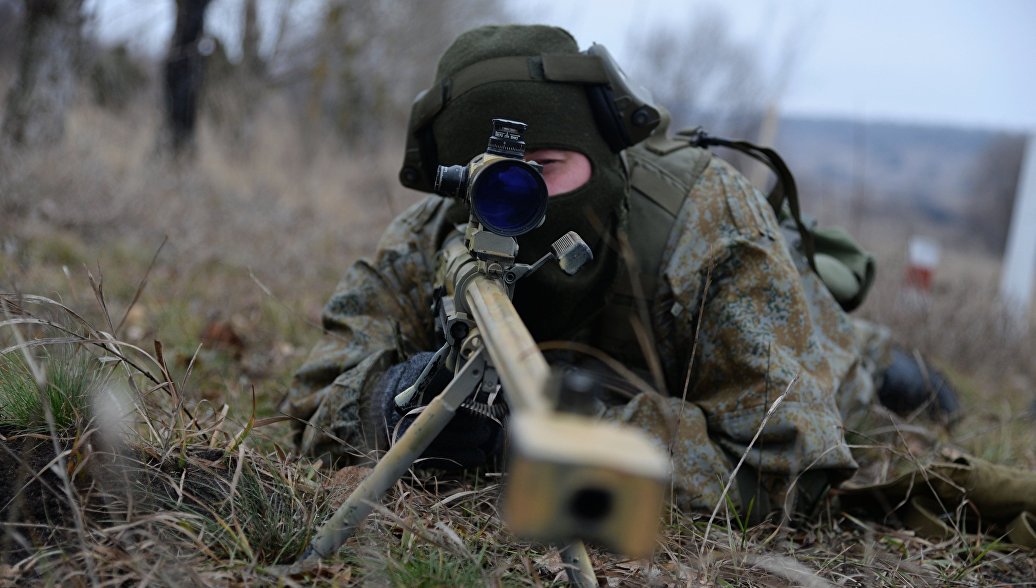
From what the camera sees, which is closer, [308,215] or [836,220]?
[308,215]

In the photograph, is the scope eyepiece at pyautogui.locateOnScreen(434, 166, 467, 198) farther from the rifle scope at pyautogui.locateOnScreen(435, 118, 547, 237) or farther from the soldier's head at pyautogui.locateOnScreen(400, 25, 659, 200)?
the soldier's head at pyautogui.locateOnScreen(400, 25, 659, 200)

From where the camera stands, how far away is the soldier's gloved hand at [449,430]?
2016 millimetres

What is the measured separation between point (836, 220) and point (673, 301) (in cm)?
1056

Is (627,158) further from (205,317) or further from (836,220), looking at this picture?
(836,220)

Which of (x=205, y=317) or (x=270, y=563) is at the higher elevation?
(x=270, y=563)

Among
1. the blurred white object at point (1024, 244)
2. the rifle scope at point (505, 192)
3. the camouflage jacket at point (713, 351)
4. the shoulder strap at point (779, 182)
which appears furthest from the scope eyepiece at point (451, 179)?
the blurred white object at point (1024, 244)

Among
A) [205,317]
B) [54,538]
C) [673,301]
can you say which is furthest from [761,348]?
[205,317]

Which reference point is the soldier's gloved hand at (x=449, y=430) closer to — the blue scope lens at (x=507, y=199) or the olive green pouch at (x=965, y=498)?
the blue scope lens at (x=507, y=199)

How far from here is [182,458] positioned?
175 centimetres

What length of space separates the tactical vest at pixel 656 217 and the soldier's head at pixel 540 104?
219mm

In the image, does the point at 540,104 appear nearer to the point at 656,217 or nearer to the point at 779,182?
the point at 656,217

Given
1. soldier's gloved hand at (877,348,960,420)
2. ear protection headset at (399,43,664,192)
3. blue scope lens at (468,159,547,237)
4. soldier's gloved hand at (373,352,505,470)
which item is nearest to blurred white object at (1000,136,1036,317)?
soldier's gloved hand at (877,348,960,420)

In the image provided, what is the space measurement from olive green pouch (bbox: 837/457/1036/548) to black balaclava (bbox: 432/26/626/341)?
3.46ft

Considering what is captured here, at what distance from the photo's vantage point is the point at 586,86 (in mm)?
2359
